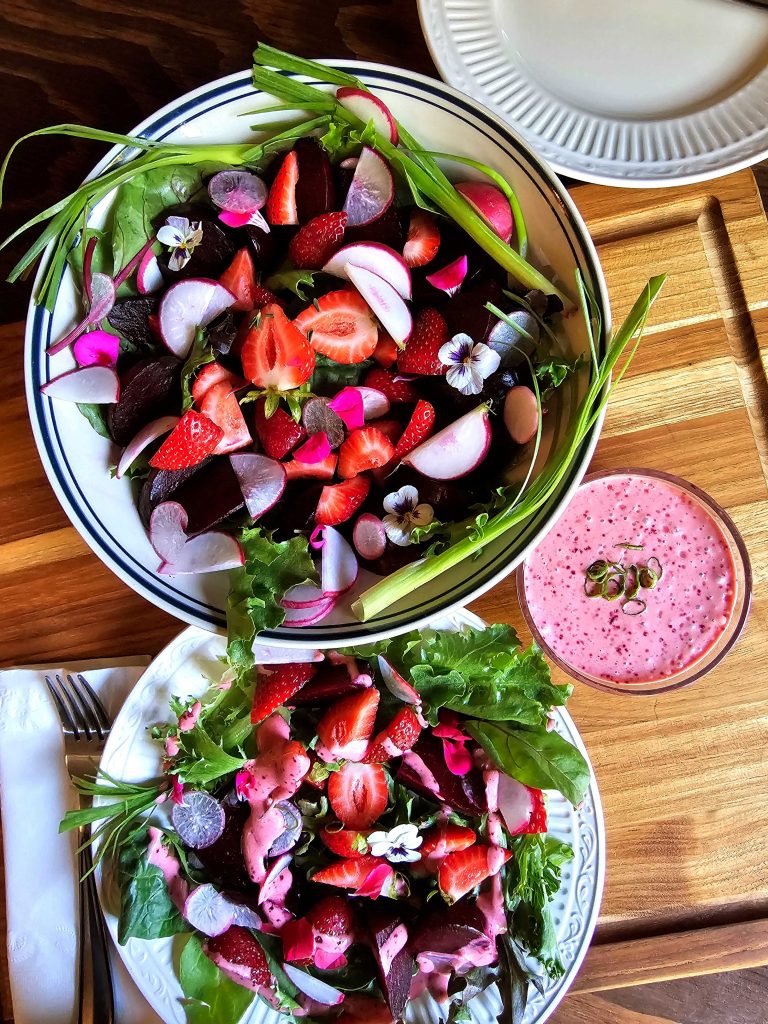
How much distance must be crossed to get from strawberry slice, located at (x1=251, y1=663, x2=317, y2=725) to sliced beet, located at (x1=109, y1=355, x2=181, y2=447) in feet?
1.19

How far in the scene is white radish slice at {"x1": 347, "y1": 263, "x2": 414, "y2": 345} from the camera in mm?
961

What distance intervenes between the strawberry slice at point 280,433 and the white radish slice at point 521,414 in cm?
25

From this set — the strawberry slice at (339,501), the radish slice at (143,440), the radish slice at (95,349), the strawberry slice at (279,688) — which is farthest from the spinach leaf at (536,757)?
the radish slice at (95,349)

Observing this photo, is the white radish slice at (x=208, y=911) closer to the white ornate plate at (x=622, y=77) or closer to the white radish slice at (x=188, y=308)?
the white radish slice at (x=188, y=308)

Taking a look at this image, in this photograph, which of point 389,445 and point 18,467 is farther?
point 18,467

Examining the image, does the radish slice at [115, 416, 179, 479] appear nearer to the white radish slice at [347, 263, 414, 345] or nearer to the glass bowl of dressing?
the white radish slice at [347, 263, 414, 345]

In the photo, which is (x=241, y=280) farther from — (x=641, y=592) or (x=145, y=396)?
(x=641, y=592)

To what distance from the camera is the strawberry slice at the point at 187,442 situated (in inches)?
37.2

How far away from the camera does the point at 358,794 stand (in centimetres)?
116

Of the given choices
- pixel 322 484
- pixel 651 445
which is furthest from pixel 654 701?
pixel 322 484

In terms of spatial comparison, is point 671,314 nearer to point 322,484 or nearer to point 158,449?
point 322,484

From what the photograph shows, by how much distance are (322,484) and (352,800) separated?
459mm

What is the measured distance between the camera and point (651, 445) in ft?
3.97

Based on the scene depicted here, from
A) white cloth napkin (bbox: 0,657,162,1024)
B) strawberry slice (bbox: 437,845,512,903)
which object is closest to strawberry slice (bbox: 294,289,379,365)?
white cloth napkin (bbox: 0,657,162,1024)
